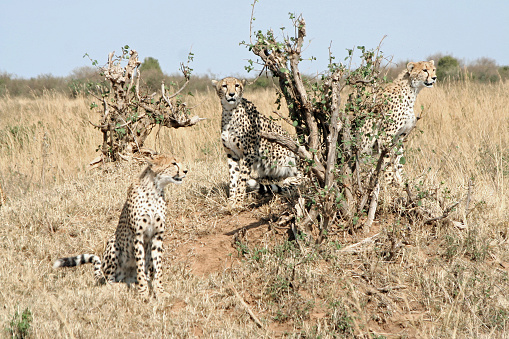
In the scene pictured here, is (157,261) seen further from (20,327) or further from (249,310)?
(20,327)

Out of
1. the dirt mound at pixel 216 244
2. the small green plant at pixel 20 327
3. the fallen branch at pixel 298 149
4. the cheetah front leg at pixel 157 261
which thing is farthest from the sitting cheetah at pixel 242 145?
the small green plant at pixel 20 327

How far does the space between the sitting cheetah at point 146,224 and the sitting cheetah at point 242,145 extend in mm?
1450

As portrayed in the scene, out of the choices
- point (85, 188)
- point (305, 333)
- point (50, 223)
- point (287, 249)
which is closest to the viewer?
point (305, 333)

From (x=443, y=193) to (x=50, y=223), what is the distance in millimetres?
3720

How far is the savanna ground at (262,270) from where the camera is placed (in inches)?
138

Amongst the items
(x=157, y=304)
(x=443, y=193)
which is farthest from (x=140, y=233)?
(x=443, y=193)

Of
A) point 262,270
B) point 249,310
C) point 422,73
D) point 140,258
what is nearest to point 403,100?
point 422,73

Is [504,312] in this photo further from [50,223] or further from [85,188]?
[85,188]

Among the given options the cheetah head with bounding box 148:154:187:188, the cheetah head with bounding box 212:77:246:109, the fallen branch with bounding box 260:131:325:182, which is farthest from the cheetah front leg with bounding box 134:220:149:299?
the cheetah head with bounding box 212:77:246:109

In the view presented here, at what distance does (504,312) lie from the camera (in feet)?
11.7

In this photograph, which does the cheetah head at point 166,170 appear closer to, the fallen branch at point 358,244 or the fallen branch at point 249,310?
the fallen branch at point 249,310

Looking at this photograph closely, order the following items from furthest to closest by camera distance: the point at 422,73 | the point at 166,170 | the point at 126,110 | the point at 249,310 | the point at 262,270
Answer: the point at 126,110 < the point at 422,73 < the point at 262,270 < the point at 166,170 < the point at 249,310

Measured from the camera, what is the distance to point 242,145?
5527 mm

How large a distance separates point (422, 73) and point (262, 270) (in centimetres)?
314
